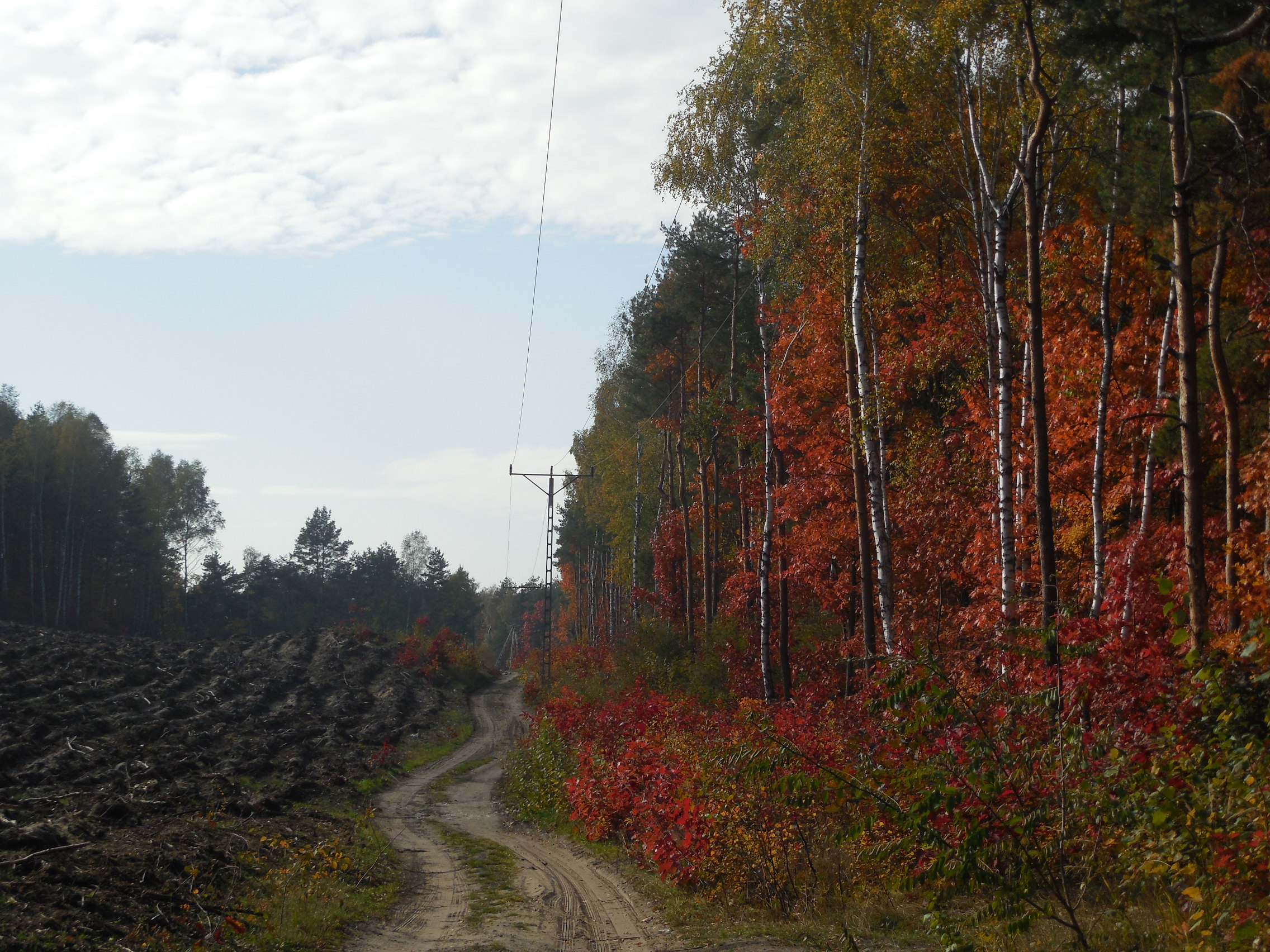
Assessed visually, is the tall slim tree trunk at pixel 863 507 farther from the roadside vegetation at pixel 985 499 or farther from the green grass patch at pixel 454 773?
the green grass patch at pixel 454 773

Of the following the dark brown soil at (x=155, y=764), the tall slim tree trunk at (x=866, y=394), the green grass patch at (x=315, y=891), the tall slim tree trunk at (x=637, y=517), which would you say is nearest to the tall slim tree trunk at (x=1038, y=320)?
the tall slim tree trunk at (x=866, y=394)

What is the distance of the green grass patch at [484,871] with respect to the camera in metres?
10.2

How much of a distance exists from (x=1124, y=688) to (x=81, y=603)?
67205 mm

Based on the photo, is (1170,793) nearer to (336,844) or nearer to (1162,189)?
(1162,189)

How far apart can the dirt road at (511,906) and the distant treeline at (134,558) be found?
150 feet

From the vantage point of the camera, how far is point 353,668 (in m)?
43.0

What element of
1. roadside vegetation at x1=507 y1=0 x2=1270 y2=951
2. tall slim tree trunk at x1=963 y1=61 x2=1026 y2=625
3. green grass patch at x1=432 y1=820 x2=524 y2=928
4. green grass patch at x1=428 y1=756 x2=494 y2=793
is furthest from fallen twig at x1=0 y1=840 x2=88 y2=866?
green grass patch at x1=428 y1=756 x2=494 y2=793

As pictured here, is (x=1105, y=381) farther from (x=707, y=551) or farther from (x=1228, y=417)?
(x=707, y=551)

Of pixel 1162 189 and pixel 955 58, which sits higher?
pixel 955 58

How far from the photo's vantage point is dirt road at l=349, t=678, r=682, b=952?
8.64 meters

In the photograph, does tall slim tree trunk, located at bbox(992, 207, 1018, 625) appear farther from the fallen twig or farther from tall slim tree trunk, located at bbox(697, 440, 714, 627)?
tall slim tree trunk, located at bbox(697, 440, 714, 627)

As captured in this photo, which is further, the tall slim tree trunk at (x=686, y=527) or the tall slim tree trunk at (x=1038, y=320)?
the tall slim tree trunk at (x=686, y=527)

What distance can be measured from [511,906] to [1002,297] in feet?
32.0

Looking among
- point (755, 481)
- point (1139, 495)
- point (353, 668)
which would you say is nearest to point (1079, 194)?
point (1139, 495)
